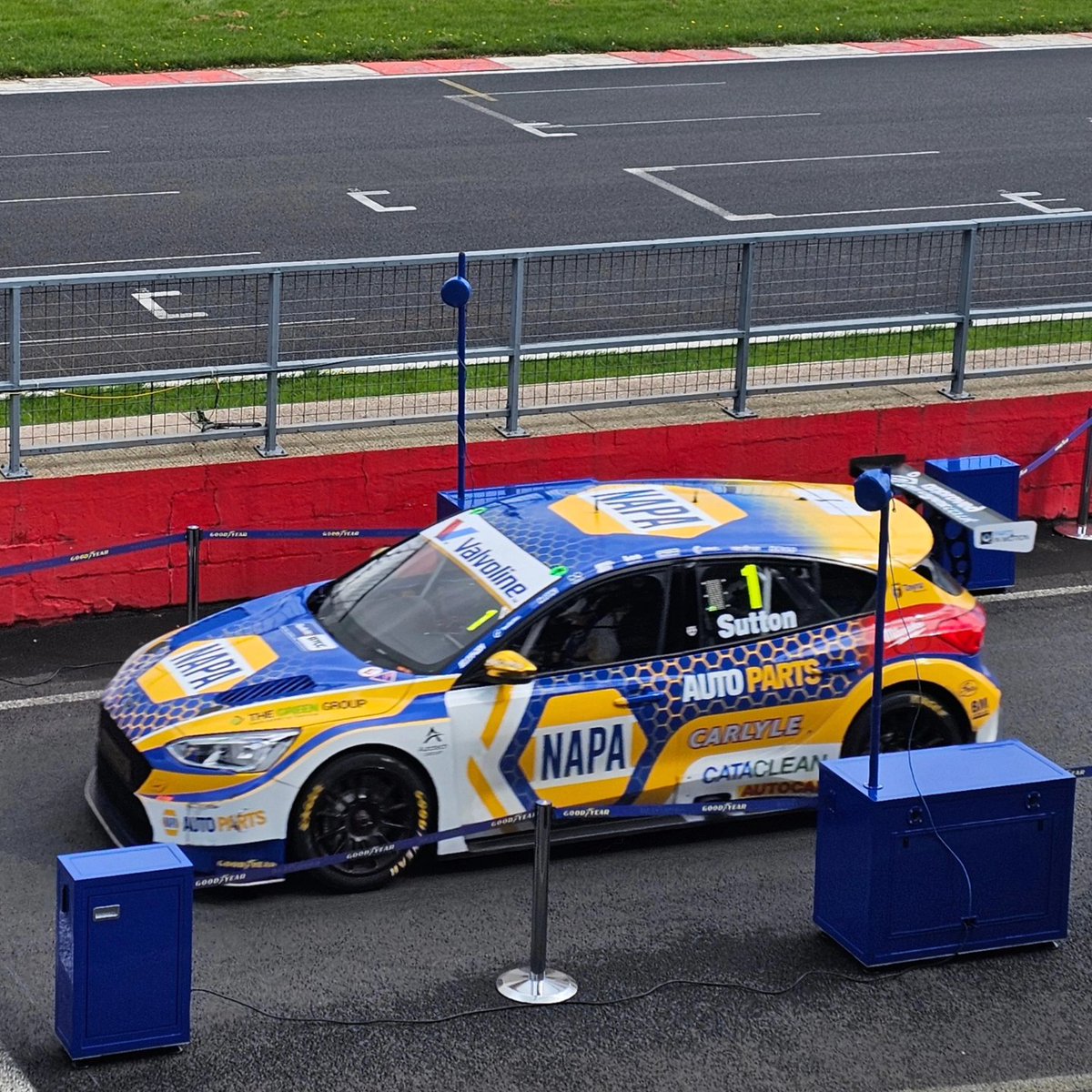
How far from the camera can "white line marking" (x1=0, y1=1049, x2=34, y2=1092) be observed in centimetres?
738

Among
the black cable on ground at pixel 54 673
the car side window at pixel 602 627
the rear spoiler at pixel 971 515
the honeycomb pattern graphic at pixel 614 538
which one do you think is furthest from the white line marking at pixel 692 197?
the car side window at pixel 602 627

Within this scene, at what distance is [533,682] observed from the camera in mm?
9148

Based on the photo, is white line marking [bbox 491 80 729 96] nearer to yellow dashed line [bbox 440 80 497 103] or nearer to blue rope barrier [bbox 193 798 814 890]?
yellow dashed line [bbox 440 80 497 103]

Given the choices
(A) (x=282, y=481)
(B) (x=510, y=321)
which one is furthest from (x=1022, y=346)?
(A) (x=282, y=481)

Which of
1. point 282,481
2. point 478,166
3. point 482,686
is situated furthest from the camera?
point 478,166

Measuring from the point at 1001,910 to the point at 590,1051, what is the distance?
1.95 metres

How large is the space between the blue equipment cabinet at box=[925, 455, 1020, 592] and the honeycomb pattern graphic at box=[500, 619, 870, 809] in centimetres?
375

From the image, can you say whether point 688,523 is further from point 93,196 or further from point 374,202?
point 93,196

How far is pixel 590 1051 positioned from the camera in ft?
25.5

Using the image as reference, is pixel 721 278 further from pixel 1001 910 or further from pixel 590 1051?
pixel 590 1051

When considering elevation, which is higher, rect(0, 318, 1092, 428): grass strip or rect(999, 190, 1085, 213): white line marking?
rect(999, 190, 1085, 213): white line marking

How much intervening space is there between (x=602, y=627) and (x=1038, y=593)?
16.6ft

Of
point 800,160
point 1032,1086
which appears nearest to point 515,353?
point 1032,1086

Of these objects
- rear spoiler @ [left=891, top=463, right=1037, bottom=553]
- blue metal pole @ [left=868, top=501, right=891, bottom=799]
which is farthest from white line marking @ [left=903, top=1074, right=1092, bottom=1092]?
rear spoiler @ [left=891, top=463, right=1037, bottom=553]
